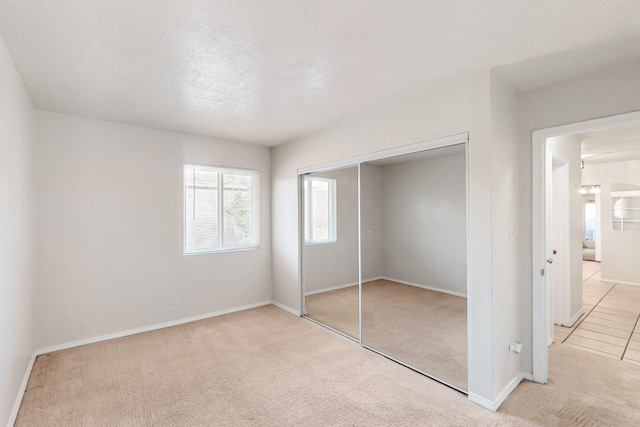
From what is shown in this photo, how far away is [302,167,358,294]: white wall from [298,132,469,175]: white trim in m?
0.09

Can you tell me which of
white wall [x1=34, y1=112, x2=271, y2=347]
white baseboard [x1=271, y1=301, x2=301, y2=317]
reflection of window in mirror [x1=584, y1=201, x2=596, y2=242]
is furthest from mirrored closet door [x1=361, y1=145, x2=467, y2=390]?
reflection of window in mirror [x1=584, y1=201, x2=596, y2=242]

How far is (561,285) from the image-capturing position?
370 centimetres

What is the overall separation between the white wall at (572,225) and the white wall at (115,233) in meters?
4.20

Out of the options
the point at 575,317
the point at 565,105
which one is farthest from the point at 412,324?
the point at 575,317

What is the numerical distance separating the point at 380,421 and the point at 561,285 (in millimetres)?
3009

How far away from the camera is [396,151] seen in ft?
9.62

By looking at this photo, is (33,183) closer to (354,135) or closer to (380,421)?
(354,135)

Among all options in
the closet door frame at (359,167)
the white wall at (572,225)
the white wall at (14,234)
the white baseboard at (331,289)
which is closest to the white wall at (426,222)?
the closet door frame at (359,167)

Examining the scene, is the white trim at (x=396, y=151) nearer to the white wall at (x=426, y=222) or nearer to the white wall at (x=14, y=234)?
the white wall at (x=426, y=222)

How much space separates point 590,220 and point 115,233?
42.9ft

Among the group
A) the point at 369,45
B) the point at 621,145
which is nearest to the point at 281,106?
the point at 369,45

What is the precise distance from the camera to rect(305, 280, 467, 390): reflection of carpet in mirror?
2.60 meters

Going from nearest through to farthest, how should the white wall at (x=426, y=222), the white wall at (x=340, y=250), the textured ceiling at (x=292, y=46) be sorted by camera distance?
the textured ceiling at (x=292, y=46)
the white wall at (x=426, y=222)
the white wall at (x=340, y=250)

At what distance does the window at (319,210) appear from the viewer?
3904 mm
